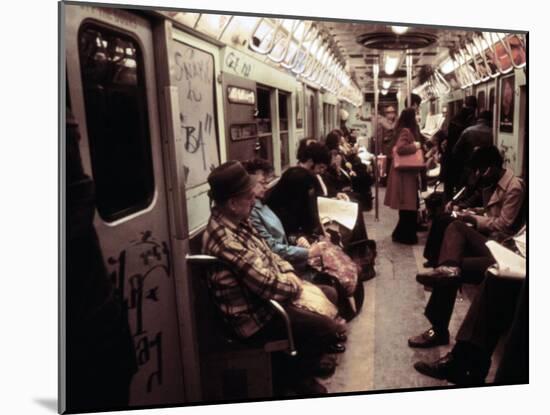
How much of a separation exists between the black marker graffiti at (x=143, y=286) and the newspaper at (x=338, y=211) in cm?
78

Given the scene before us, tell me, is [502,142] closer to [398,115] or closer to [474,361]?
[398,115]

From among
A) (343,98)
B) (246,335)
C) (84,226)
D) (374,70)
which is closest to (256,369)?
(246,335)

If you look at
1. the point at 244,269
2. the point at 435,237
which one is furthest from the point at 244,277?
the point at 435,237

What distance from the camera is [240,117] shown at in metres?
2.61

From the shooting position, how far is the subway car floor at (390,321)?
282cm

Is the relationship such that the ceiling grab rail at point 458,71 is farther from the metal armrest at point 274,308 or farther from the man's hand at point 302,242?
the metal armrest at point 274,308

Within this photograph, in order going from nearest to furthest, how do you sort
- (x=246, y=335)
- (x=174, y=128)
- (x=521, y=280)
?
(x=174, y=128) → (x=246, y=335) → (x=521, y=280)

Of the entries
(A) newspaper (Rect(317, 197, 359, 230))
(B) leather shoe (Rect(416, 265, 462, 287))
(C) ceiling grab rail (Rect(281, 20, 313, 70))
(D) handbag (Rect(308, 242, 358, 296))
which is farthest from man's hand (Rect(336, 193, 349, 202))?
(C) ceiling grab rail (Rect(281, 20, 313, 70))

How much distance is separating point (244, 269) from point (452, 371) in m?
1.30

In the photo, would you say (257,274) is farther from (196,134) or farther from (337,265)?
(196,134)

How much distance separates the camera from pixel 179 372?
2625mm

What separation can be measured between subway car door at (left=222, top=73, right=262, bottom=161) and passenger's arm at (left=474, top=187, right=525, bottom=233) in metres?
1.25

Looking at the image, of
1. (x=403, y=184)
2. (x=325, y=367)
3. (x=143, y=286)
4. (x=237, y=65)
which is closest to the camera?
(x=143, y=286)

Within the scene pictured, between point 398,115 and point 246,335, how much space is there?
53.2 inches
